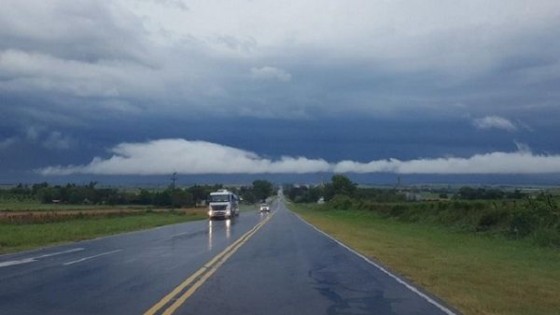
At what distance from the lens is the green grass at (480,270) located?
15113 millimetres

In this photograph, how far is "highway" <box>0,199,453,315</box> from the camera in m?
13.9

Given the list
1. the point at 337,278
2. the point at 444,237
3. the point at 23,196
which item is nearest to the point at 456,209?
the point at 444,237

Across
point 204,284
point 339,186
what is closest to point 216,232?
point 204,284

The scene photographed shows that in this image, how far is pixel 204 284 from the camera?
17609 millimetres

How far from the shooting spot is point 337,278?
19.6m

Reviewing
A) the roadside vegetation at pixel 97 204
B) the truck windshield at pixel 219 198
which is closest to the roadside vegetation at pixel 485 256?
the roadside vegetation at pixel 97 204

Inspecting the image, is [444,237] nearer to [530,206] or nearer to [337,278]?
[530,206]

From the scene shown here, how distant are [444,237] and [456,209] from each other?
12184 mm

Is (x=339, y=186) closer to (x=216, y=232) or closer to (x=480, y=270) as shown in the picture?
(x=216, y=232)

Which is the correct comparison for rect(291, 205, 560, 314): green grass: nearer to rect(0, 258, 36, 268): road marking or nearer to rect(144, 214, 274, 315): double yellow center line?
rect(144, 214, 274, 315): double yellow center line

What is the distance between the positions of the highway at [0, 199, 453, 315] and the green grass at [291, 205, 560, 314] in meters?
0.78

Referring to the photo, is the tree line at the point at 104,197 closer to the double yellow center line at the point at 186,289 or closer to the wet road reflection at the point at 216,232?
the wet road reflection at the point at 216,232

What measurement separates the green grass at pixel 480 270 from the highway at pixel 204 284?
782 millimetres

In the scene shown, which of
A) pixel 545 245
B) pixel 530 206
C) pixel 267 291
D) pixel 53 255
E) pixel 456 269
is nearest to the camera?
pixel 267 291
